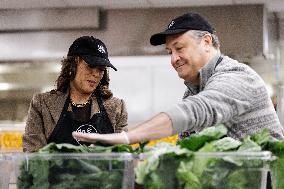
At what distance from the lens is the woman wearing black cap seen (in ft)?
9.79

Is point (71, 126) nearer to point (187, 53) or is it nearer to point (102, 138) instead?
point (187, 53)

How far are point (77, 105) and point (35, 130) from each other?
241 mm

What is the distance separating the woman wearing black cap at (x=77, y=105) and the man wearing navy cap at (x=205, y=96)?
2.40 ft

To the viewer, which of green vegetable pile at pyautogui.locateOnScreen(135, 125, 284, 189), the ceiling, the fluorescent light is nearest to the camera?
green vegetable pile at pyautogui.locateOnScreen(135, 125, 284, 189)

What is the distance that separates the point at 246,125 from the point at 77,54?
1.23 m

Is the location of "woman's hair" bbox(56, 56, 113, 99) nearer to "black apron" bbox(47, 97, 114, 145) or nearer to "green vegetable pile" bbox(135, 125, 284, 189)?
"black apron" bbox(47, 97, 114, 145)

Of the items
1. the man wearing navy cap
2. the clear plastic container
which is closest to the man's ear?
the man wearing navy cap

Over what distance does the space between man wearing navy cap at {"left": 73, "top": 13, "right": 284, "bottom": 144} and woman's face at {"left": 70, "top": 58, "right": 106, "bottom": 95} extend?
759 millimetres

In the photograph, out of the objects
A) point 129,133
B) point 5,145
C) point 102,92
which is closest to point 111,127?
point 102,92

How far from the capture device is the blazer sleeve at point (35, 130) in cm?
295

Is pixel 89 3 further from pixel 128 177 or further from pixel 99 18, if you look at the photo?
pixel 128 177

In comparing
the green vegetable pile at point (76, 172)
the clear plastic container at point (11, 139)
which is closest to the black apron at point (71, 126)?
the green vegetable pile at point (76, 172)

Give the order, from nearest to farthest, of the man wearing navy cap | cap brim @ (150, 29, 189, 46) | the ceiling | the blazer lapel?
the man wearing navy cap
cap brim @ (150, 29, 189, 46)
the blazer lapel
the ceiling

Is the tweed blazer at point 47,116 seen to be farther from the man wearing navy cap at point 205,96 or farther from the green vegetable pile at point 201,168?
the green vegetable pile at point 201,168
